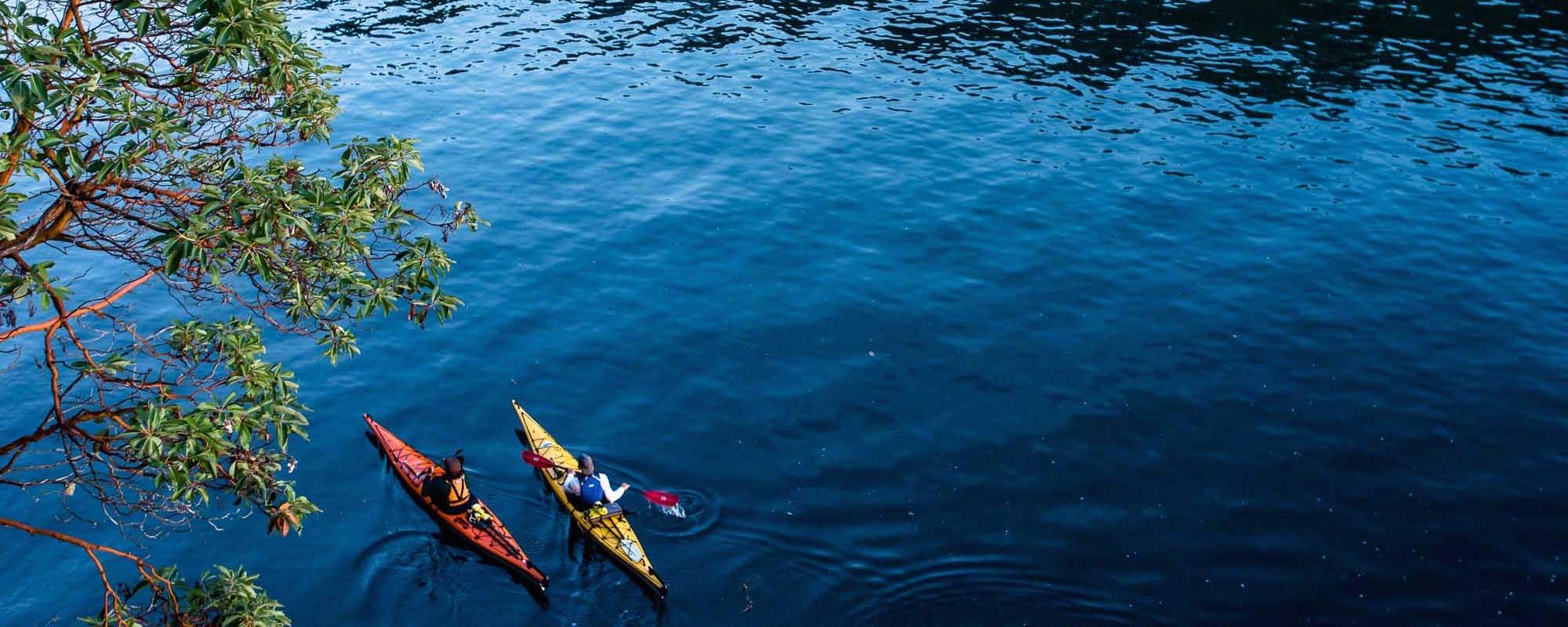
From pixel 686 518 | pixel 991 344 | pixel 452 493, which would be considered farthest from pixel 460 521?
pixel 991 344

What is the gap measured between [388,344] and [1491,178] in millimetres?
35890

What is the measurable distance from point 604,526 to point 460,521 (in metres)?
3.07

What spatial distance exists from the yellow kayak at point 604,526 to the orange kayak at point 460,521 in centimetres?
131

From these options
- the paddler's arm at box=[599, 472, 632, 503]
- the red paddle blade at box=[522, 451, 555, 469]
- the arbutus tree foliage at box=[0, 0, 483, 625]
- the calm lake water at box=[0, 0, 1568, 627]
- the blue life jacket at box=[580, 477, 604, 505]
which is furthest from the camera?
the red paddle blade at box=[522, 451, 555, 469]

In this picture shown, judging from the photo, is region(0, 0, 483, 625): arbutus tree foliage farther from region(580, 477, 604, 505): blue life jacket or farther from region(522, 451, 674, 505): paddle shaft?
region(522, 451, 674, 505): paddle shaft

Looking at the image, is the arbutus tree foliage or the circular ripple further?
the circular ripple

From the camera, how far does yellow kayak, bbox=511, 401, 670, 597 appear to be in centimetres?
2144

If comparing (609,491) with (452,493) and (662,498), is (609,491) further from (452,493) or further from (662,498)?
(452,493)

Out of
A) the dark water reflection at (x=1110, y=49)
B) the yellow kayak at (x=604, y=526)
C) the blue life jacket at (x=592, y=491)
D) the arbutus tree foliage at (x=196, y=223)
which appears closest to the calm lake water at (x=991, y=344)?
the dark water reflection at (x=1110, y=49)

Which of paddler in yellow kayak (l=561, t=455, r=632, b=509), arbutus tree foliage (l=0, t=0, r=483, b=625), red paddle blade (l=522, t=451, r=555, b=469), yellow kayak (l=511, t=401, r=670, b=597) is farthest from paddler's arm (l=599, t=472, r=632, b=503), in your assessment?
arbutus tree foliage (l=0, t=0, r=483, b=625)

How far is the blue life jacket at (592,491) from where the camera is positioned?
73.1ft

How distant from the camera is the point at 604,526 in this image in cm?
2242

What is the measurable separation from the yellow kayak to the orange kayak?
1312 mm

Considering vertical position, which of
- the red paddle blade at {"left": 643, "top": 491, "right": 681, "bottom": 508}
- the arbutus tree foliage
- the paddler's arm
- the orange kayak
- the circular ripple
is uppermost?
the arbutus tree foliage
